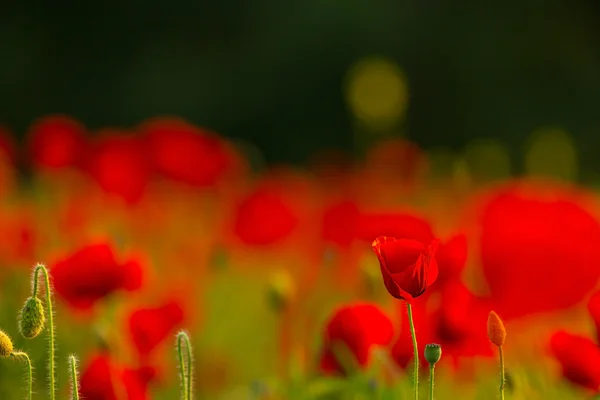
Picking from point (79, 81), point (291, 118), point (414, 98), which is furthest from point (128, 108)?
point (414, 98)

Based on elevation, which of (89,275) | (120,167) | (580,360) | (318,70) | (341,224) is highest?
(318,70)

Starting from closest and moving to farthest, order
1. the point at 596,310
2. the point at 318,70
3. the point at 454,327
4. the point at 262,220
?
the point at 596,310 < the point at 454,327 < the point at 262,220 < the point at 318,70

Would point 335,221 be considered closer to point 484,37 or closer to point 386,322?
point 386,322

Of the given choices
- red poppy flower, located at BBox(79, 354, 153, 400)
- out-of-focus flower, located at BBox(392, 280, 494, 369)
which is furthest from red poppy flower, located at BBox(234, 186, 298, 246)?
red poppy flower, located at BBox(79, 354, 153, 400)

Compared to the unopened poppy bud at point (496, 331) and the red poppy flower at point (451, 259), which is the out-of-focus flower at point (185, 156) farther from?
the unopened poppy bud at point (496, 331)

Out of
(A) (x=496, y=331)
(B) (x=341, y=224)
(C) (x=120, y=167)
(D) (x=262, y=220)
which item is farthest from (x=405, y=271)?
(C) (x=120, y=167)

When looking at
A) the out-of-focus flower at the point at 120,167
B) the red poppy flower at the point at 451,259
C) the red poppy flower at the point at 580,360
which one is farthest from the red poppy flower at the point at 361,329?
the out-of-focus flower at the point at 120,167

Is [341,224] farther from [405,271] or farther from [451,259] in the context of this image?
[405,271]
